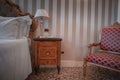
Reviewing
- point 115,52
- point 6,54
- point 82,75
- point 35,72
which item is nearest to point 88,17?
point 115,52

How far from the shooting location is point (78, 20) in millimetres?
3332

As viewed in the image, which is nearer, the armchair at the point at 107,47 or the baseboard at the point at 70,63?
the armchair at the point at 107,47

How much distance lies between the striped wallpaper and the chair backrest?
489 mm

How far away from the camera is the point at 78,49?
3.36 m

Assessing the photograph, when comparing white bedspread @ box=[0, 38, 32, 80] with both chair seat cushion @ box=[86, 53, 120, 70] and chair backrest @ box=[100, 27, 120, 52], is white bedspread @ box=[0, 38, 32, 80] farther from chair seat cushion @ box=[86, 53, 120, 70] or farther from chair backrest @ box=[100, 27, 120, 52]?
chair backrest @ box=[100, 27, 120, 52]

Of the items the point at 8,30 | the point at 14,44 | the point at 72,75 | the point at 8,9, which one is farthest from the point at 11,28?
the point at 72,75

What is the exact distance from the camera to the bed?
5.14ft

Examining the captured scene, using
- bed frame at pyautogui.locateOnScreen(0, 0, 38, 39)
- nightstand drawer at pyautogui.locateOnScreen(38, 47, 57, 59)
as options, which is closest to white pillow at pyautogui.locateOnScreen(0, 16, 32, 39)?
bed frame at pyautogui.locateOnScreen(0, 0, 38, 39)

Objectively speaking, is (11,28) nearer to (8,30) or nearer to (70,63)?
(8,30)

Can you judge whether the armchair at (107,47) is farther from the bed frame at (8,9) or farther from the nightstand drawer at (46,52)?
the bed frame at (8,9)

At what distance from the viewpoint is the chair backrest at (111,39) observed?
2.72 m

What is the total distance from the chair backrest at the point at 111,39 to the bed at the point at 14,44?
156cm

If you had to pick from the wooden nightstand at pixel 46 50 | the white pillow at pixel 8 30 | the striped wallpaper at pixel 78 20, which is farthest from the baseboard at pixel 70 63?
the white pillow at pixel 8 30

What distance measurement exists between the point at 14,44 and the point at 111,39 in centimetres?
193
